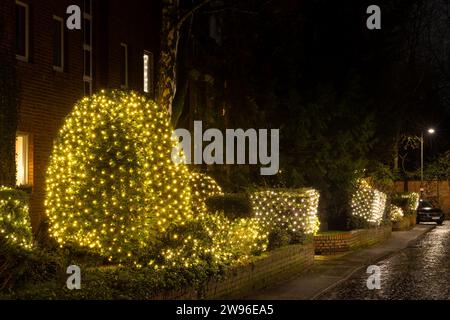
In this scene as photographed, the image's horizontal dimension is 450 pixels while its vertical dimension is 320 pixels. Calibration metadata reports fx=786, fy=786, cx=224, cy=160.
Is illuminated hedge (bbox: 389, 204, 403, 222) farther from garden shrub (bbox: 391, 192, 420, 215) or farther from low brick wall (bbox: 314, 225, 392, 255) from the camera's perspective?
low brick wall (bbox: 314, 225, 392, 255)

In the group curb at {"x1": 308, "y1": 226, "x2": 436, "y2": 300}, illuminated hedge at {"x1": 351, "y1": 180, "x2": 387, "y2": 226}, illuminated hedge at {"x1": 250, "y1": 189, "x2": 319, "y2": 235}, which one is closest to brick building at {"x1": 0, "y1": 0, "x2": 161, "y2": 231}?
illuminated hedge at {"x1": 250, "y1": 189, "x2": 319, "y2": 235}

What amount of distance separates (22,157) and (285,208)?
6644 millimetres

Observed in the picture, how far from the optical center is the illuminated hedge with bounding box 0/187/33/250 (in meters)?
12.6

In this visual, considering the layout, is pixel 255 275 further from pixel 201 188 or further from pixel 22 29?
pixel 22 29

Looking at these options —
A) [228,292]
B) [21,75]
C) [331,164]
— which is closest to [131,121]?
[228,292]

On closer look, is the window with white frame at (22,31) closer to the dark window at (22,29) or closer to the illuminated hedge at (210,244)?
the dark window at (22,29)

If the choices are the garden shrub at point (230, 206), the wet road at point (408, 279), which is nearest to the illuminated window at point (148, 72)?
the garden shrub at point (230, 206)

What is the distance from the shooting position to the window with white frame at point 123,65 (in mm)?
22352

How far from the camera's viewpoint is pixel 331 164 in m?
24.4

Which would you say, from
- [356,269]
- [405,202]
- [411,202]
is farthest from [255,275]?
[411,202]

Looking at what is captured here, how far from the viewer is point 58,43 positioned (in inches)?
758

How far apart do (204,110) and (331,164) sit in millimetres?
4282

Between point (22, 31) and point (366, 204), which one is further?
point (366, 204)
